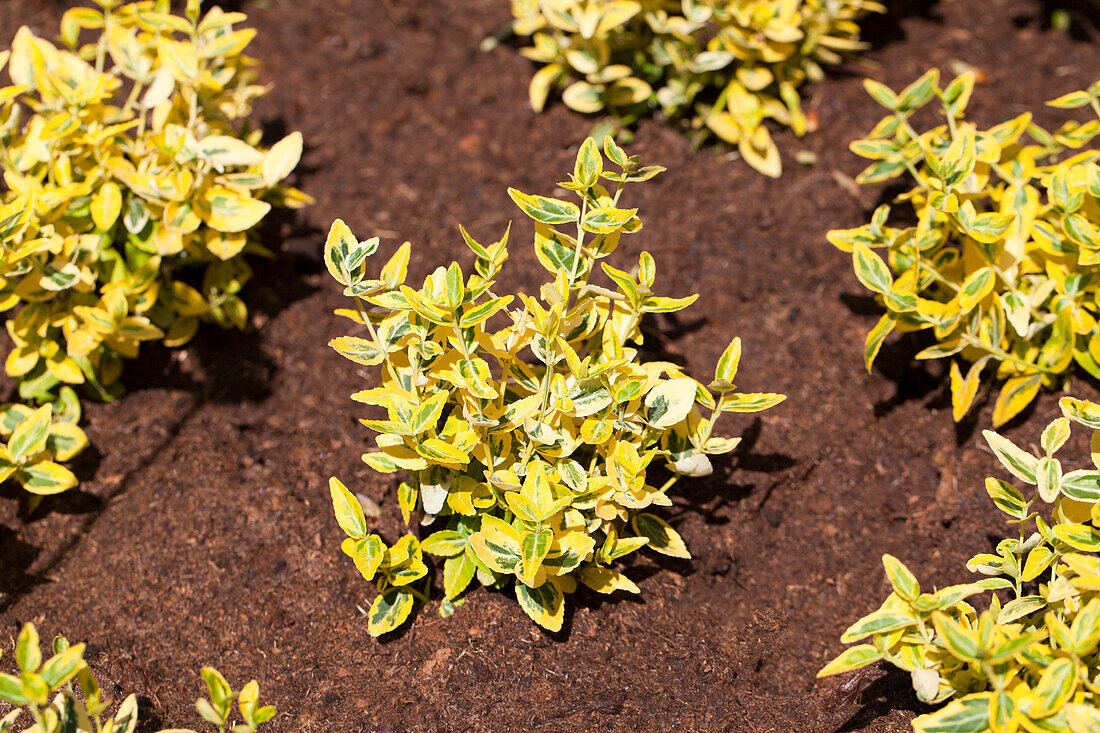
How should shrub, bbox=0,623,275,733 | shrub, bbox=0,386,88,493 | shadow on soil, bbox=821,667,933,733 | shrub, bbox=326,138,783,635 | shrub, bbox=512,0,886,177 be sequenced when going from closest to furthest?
shrub, bbox=0,623,275,733 < shrub, bbox=326,138,783,635 < shadow on soil, bbox=821,667,933,733 < shrub, bbox=0,386,88,493 < shrub, bbox=512,0,886,177

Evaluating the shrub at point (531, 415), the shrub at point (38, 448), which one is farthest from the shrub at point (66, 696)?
the shrub at point (38, 448)

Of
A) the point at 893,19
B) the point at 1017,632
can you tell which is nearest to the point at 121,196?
the point at 1017,632

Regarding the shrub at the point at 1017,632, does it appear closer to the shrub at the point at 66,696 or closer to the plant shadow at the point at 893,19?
the shrub at the point at 66,696

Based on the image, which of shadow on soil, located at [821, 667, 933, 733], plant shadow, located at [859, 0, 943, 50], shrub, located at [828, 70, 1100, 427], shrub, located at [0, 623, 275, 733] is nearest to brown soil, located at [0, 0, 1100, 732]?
shadow on soil, located at [821, 667, 933, 733]

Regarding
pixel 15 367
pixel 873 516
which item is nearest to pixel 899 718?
pixel 873 516

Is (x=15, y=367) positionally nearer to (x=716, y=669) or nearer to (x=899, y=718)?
(x=716, y=669)

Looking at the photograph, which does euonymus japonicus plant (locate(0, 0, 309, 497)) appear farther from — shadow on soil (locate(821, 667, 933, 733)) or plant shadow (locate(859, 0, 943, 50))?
plant shadow (locate(859, 0, 943, 50))
